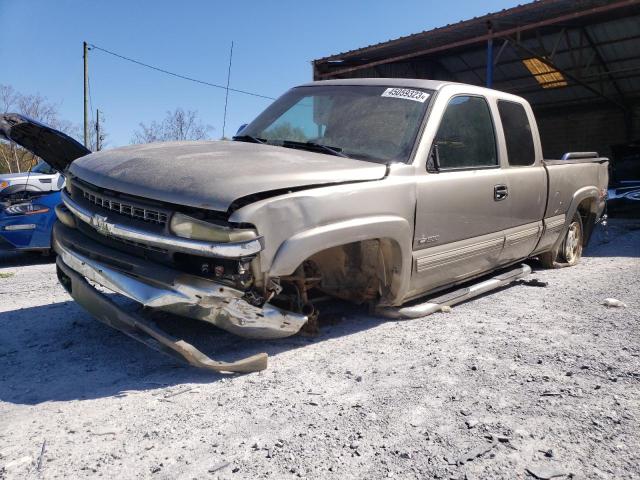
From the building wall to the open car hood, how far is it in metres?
20.9

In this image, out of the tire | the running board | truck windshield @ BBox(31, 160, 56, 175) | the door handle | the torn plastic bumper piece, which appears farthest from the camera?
truck windshield @ BBox(31, 160, 56, 175)

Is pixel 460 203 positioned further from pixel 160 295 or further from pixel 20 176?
pixel 20 176

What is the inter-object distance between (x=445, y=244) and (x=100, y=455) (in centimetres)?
255

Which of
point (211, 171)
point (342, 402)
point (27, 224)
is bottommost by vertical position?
point (27, 224)

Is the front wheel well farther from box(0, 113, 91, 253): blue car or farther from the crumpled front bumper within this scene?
box(0, 113, 91, 253): blue car

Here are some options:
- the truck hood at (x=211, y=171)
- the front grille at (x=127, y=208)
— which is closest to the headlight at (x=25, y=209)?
the truck hood at (x=211, y=171)

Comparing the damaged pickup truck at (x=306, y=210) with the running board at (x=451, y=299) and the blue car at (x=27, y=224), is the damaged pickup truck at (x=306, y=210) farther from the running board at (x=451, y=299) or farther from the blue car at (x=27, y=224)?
the blue car at (x=27, y=224)

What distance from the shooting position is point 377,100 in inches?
151

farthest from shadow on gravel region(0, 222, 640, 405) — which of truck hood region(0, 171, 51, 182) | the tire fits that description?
truck hood region(0, 171, 51, 182)

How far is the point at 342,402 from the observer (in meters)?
2.54

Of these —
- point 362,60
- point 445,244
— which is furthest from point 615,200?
point 445,244

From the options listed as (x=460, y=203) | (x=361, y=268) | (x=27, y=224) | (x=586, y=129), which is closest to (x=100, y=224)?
(x=361, y=268)

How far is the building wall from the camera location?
69.2 ft

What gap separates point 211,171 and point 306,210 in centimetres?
53
